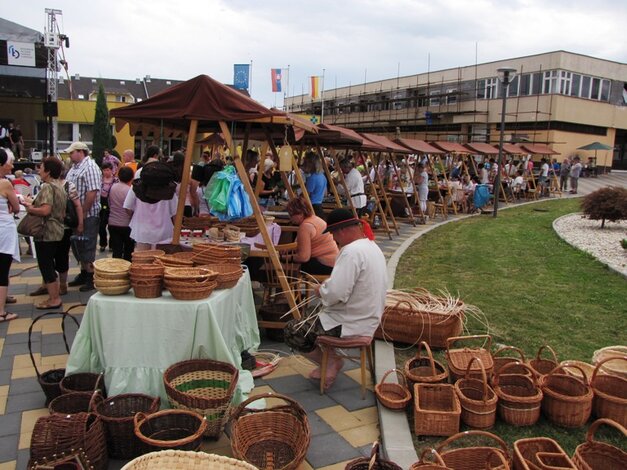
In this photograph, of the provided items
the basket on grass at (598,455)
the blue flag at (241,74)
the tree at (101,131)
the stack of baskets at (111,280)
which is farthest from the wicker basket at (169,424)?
the tree at (101,131)

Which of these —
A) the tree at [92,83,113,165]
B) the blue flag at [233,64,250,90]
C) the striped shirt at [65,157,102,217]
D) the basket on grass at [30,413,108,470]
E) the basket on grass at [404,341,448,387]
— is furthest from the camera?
the tree at [92,83,113,165]

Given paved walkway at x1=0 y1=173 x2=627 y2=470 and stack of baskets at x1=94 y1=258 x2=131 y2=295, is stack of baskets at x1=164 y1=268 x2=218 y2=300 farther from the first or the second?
paved walkway at x1=0 y1=173 x2=627 y2=470

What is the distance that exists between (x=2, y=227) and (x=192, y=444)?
3612 millimetres

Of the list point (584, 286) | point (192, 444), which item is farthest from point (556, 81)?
point (192, 444)

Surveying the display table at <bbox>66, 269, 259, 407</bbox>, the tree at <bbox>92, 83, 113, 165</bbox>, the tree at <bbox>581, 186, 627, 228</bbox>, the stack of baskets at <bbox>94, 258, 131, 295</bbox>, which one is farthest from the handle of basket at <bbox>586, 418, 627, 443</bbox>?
the tree at <bbox>92, 83, 113, 165</bbox>

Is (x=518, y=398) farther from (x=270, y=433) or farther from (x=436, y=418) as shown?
(x=270, y=433)

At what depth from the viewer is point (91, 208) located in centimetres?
654

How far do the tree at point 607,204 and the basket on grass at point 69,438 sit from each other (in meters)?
12.2

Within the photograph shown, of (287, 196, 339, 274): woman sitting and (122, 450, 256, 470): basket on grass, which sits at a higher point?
(287, 196, 339, 274): woman sitting

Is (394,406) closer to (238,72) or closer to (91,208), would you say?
(91,208)

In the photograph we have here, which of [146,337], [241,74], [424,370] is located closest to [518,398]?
[424,370]

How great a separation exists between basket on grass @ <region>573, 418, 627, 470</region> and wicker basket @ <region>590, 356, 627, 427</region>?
663mm

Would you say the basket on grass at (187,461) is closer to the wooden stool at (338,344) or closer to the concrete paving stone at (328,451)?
the concrete paving stone at (328,451)

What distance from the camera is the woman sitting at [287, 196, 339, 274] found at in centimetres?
524
